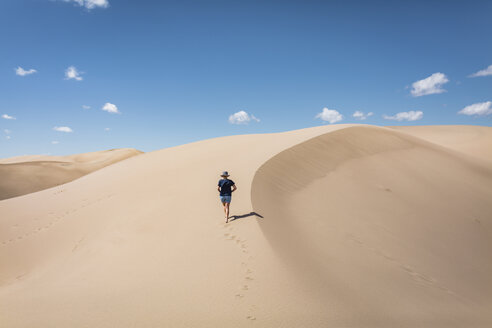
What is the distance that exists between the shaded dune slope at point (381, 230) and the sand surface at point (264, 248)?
0.14 feet

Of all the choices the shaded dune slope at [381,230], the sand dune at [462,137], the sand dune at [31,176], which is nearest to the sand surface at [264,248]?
the shaded dune slope at [381,230]

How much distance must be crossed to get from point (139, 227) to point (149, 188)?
3615 mm

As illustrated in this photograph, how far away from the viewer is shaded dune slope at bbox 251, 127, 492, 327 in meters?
4.93

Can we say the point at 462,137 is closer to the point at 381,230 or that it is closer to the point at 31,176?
the point at 381,230

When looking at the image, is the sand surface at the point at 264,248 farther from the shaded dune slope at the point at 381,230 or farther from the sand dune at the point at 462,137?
the sand dune at the point at 462,137

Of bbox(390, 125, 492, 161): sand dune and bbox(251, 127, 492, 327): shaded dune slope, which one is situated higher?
bbox(390, 125, 492, 161): sand dune

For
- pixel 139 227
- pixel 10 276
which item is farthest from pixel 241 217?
pixel 10 276

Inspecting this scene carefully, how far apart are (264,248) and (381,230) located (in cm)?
432

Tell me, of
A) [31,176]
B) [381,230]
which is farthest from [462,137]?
[31,176]

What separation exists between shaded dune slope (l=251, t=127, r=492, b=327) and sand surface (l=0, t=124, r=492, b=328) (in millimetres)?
43

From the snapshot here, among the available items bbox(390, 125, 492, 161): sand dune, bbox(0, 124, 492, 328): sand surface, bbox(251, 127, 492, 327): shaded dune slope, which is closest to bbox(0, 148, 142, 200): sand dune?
bbox(0, 124, 492, 328): sand surface

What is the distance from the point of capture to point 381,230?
795 cm

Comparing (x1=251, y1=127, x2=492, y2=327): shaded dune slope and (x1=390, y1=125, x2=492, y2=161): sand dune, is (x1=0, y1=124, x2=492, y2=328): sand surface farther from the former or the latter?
(x1=390, y1=125, x2=492, y2=161): sand dune

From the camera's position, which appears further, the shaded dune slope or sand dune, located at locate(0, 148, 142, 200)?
sand dune, located at locate(0, 148, 142, 200)
